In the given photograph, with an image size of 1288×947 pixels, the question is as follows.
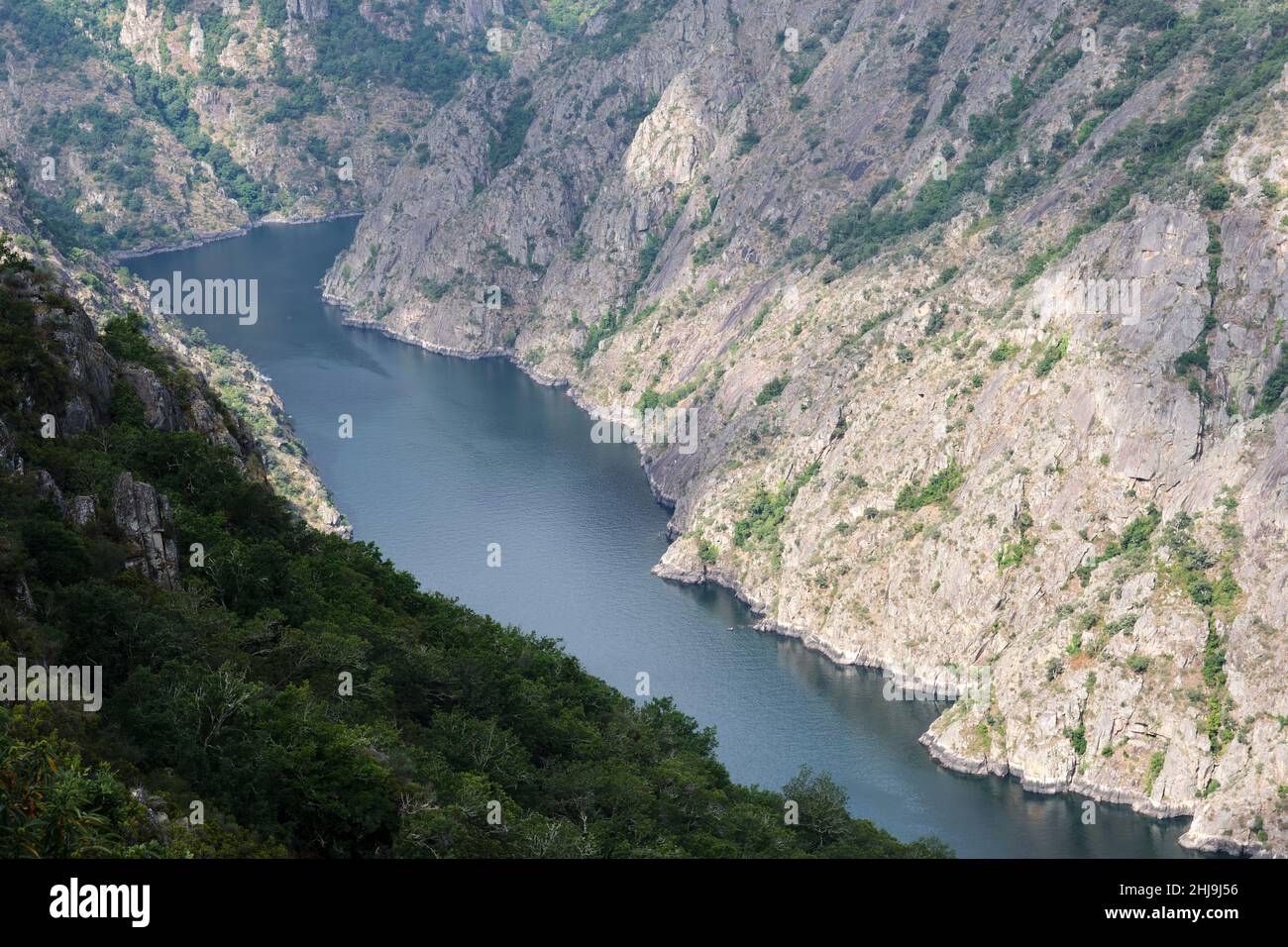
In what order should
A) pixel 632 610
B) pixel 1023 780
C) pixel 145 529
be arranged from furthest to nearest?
1. pixel 632 610
2. pixel 1023 780
3. pixel 145 529

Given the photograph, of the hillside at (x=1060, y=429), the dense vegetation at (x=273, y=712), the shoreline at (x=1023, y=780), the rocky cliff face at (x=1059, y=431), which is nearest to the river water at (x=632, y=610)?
the shoreline at (x=1023, y=780)

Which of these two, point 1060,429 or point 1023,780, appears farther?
point 1060,429

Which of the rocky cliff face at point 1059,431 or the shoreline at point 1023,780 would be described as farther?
the rocky cliff face at point 1059,431

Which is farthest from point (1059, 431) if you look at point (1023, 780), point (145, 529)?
point (145, 529)

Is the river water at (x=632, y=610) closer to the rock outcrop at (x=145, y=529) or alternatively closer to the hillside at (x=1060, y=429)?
the hillside at (x=1060, y=429)

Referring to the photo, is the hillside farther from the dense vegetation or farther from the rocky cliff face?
the dense vegetation

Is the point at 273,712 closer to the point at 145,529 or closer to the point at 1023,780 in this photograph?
the point at 145,529
